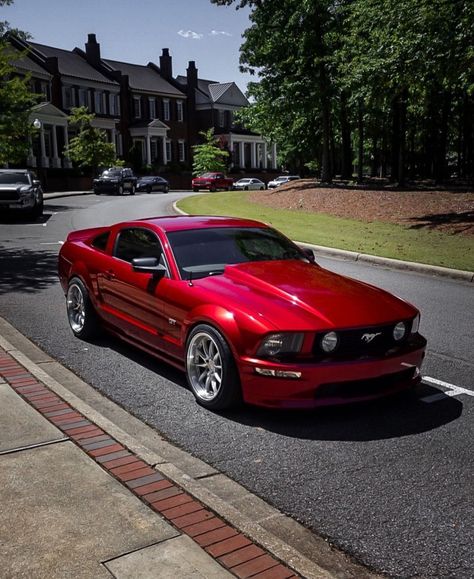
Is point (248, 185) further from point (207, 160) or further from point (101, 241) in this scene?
point (101, 241)

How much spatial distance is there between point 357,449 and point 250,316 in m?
1.30

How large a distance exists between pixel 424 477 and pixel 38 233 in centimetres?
1762

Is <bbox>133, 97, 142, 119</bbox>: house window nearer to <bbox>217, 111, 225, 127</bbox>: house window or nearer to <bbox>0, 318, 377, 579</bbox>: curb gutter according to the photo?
<bbox>217, 111, 225, 127</bbox>: house window

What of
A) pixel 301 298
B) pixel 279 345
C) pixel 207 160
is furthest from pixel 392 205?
pixel 207 160

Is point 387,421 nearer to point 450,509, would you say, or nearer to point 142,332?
point 450,509

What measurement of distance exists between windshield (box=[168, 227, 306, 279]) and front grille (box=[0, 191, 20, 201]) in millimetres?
18587

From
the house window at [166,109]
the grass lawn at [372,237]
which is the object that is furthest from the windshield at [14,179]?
the house window at [166,109]

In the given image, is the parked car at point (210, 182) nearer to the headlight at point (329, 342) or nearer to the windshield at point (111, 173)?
the windshield at point (111, 173)

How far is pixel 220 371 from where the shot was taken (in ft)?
17.8

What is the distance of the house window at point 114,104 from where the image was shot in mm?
69750

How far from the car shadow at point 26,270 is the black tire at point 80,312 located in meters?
3.18

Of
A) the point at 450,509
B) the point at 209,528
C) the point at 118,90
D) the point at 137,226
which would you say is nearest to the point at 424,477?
the point at 450,509

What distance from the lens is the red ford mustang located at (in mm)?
5102

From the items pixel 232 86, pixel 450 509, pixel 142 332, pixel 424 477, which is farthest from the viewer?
pixel 232 86
